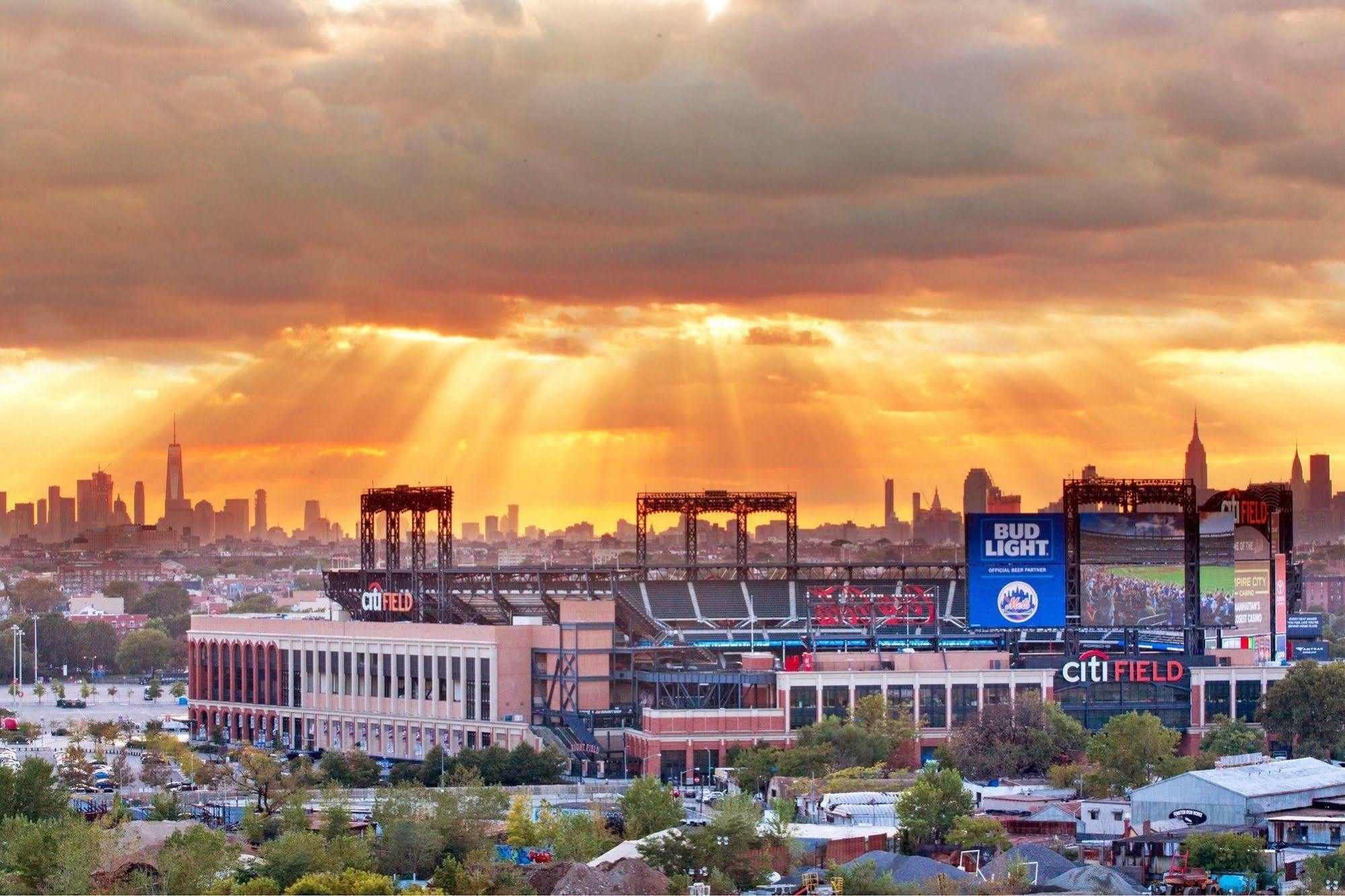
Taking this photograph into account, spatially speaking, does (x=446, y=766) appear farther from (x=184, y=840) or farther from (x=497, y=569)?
(x=184, y=840)

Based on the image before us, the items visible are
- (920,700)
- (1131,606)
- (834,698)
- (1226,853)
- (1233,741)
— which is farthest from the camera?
(1131,606)

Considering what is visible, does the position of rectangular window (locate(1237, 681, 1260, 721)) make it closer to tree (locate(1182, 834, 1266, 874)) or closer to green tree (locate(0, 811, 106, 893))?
tree (locate(1182, 834, 1266, 874))

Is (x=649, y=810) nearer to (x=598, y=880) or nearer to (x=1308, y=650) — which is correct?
(x=598, y=880)

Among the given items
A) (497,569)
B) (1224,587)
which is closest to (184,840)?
(497,569)

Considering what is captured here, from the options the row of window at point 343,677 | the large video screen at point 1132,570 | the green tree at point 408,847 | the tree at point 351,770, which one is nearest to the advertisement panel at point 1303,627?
the large video screen at point 1132,570

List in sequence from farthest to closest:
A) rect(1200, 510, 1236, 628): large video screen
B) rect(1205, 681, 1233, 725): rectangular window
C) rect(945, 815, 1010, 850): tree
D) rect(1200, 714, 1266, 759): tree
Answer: rect(1200, 510, 1236, 628): large video screen, rect(1205, 681, 1233, 725): rectangular window, rect(1200, 714, 1266, 759): tree, rect(945, 815, 1010, 850): tree

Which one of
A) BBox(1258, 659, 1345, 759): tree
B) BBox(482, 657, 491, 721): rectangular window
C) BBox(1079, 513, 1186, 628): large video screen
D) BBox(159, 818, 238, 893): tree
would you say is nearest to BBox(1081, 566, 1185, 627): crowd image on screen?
BBox(1079, 513, 1186, 628): large video screen

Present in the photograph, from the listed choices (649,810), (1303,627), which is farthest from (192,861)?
(1303,627)
